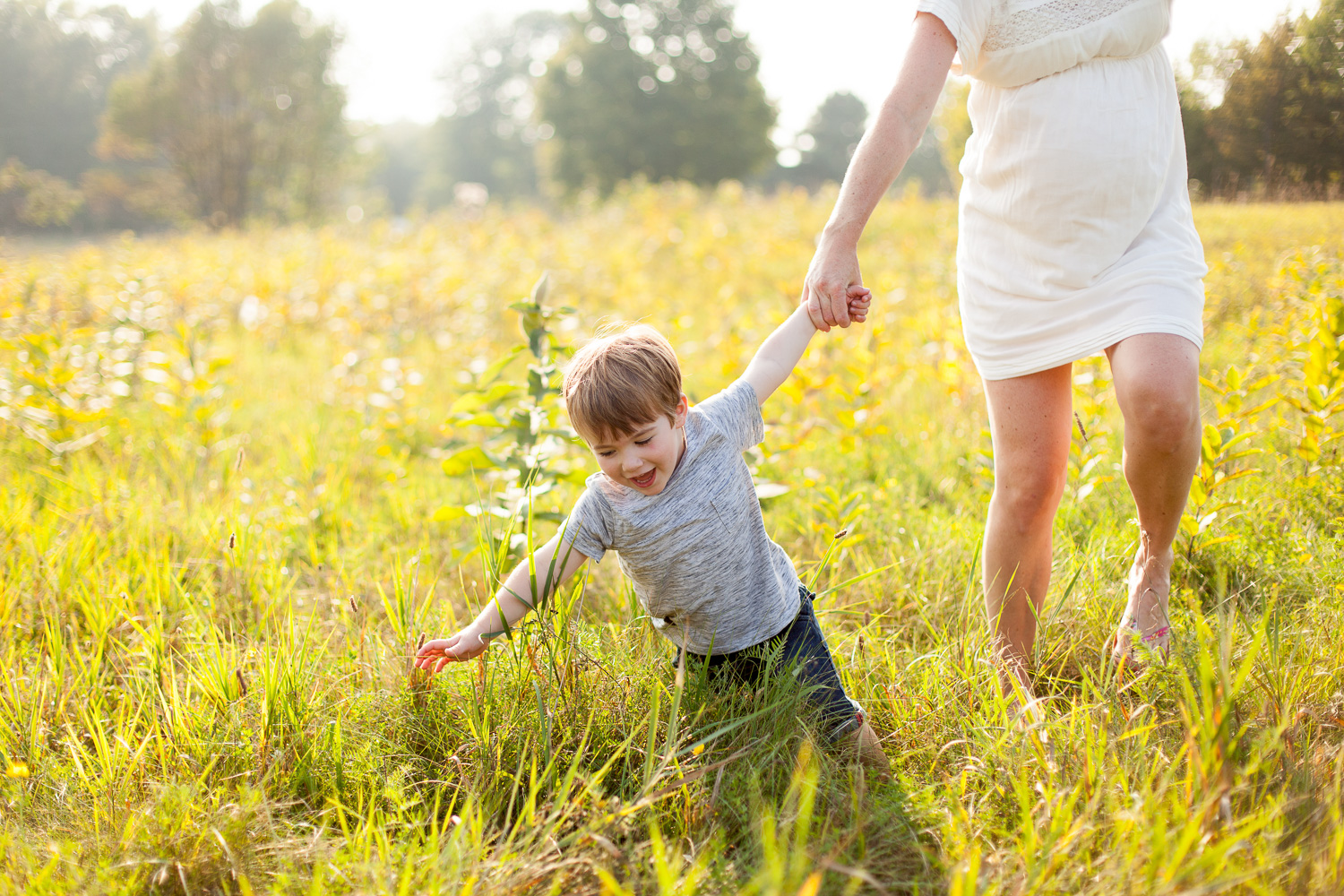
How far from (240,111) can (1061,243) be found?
24.5 m

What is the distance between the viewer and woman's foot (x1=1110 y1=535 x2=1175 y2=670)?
164 cm

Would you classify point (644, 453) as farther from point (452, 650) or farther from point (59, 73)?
point (59, 73)

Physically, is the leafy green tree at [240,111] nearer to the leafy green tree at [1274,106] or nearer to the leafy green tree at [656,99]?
the leafy green tree at [656,99]

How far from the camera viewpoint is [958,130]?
13141 millimetres

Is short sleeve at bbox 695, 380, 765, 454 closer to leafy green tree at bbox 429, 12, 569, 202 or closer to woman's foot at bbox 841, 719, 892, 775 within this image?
woman's foot at bbox 841, 719, 892, 775

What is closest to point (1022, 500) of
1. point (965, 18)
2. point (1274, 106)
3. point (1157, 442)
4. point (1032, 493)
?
point (1032, 493)

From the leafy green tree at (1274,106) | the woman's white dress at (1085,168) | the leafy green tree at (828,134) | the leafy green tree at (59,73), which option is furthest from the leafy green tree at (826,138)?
the woman's white dress at (1085,168)

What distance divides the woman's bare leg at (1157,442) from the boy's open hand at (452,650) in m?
1.34

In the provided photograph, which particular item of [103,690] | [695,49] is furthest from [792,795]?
[695,49]

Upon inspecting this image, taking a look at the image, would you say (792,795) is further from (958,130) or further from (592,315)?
(958,130)

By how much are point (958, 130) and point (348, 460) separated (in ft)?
42.5

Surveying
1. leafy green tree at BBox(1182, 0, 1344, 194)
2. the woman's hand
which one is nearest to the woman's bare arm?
the woman's hand

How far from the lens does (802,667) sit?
1580 mm

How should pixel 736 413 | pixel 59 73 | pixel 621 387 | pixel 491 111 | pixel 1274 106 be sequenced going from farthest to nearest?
pixel 491 111 → pixel 59 73 → pixel 1274 106 → pixel 736 413 → pixel 621 387
